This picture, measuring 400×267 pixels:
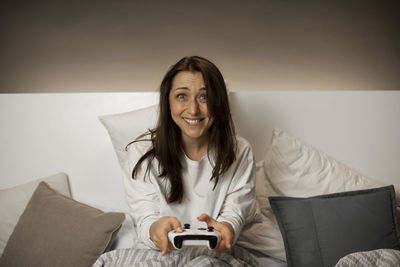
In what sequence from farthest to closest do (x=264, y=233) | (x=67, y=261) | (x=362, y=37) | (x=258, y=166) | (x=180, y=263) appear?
(x=362, y=37), (x=258, y=166), (x=264, y=233), (x=67, y=261), (x=180, y=263)

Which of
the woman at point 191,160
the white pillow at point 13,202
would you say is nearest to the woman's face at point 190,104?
the woman at point 191,160

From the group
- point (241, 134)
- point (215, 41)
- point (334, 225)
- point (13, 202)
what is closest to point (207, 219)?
point (334, 225)

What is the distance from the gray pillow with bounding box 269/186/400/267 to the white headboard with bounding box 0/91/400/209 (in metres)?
0.40

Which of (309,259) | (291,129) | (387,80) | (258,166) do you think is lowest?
(309,259)

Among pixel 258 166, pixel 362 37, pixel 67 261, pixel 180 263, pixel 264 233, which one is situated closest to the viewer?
pixel 180 263

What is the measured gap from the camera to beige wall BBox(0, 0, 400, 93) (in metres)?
1.90

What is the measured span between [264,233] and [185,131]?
53cm

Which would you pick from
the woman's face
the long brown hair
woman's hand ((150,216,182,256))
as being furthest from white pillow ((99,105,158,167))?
woman's hand ((150,216,182,256))

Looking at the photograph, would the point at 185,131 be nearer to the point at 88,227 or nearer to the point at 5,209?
the point at 88,227

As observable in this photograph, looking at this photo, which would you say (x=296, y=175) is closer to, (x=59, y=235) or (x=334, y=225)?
(x=334, y=225)

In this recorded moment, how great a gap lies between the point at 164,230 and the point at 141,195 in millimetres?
279

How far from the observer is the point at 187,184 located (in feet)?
4.09

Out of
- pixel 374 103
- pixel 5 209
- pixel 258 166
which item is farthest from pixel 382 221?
pixel 5 209

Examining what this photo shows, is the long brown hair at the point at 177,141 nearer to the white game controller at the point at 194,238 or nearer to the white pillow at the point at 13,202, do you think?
the white game controller at the point at 194,238
